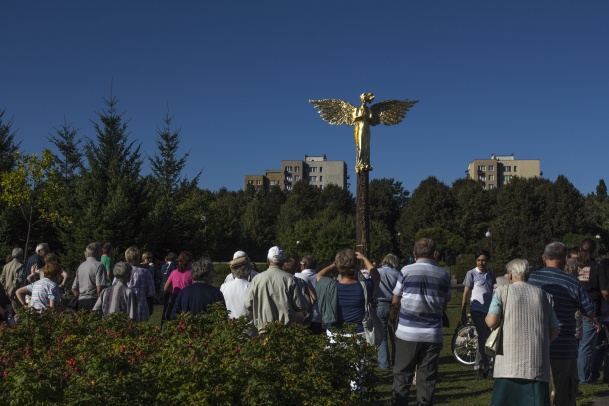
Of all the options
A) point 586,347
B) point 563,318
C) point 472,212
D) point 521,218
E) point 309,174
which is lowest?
point 586,347

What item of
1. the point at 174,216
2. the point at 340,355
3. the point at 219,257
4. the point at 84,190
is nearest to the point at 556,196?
the point at 219,257

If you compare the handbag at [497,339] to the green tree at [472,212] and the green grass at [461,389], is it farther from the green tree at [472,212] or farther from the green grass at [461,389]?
the green tree at [472,212]

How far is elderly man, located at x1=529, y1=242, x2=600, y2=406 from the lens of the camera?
6527 mm

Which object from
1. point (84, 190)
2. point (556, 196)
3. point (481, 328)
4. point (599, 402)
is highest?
point (556, 196)

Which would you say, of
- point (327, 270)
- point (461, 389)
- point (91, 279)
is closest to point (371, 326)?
point (327, 270)

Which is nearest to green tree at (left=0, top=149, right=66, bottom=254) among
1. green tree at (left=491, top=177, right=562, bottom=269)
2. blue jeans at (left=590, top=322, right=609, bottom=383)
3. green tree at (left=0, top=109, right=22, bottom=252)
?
green tree at (left=0, top=109, right=22, bottom=252)

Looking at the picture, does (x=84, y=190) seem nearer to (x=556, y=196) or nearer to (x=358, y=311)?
(x=358, y=311)

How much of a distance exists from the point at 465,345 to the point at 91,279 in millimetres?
6023

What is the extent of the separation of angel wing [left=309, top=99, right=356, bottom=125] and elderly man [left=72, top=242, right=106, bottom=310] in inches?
408

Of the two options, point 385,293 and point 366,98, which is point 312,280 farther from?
point 366,98

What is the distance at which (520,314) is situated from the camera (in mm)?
5746

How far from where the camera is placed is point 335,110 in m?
19.4

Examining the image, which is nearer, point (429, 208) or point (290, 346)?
point (290, 346)

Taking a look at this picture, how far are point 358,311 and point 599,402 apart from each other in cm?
325
